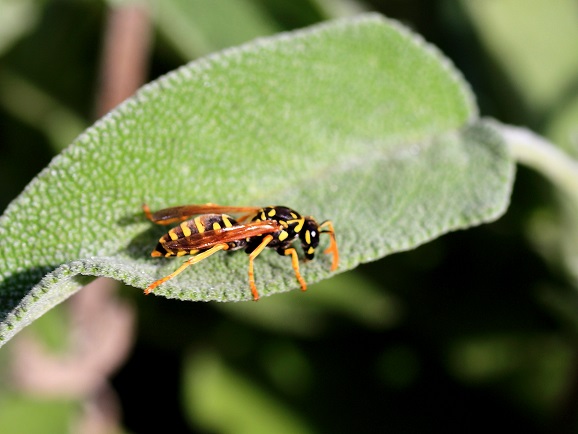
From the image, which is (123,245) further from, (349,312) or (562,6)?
(562,6)

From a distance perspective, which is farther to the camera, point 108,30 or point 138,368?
point 138,368

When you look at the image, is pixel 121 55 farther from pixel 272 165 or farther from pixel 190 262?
pixel 190 262

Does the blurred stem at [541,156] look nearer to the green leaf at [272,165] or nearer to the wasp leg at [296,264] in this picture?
the green leaf at [272,165]

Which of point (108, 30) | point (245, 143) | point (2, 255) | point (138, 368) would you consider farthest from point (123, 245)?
point (138, 368)

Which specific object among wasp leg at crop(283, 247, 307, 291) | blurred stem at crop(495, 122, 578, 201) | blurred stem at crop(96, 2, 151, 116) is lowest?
wasp leg at crop(283, 247, 307, 291)

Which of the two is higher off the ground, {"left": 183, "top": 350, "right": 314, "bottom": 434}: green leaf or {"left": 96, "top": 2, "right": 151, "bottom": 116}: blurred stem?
{"left": 96, "top": 2, "right": 151, "bottom": 116}: blurred stem

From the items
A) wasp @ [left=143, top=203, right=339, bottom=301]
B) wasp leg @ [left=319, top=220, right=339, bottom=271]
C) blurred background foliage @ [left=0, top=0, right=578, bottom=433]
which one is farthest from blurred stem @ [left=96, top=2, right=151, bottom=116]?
wasp leg @ [left=319, top=220, right=339, bottom=271]

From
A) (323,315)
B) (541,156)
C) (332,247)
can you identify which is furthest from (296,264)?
(323,315)

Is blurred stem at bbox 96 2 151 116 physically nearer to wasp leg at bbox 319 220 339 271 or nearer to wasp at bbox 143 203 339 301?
wasp at bbox 143 203 339 301
